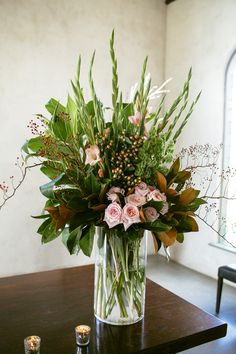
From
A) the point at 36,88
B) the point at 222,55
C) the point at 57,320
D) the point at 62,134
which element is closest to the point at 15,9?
the point at 36,88

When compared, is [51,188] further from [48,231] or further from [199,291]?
[199,291]

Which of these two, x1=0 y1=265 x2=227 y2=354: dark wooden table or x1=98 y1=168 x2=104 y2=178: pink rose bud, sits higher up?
x1=98 y1=168 x2=104 y2=178: pink rose bud

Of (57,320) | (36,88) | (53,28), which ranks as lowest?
(57,320)

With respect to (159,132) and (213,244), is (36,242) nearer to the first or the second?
(213,244)

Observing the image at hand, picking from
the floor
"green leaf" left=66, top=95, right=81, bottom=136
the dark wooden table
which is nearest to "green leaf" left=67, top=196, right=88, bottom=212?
"green leaf" left=66, top=95, right=81, bottom=136

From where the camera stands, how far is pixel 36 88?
392 centimetres

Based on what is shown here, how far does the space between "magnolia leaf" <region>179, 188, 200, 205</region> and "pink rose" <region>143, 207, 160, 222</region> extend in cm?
11

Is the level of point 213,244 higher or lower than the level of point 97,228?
lower

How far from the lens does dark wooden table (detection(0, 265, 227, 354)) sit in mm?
1097

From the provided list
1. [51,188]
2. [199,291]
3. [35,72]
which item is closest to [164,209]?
[51,188]

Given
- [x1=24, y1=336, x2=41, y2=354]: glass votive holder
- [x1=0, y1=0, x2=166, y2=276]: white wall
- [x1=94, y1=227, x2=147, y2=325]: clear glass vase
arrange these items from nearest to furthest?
[x1=24, y1=336, x2=41, y2=354]: glass votive holder
[x1=94, y1=227, x2=147, y2=325]: clear glass vase
[x1=0, y1=0, x2=166, y2=276]: white wall

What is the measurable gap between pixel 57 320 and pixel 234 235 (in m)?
3.02

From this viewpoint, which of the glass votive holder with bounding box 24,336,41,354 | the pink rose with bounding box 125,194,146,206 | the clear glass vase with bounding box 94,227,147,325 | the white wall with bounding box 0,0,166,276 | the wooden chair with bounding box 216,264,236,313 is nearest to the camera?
the glass votive holder with bounding box 24,336,41,354

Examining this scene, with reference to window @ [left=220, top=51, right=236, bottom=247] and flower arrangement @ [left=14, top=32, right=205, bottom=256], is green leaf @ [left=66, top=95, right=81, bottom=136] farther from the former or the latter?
window @ [left=220, top=51, right=236, bottom=247]
